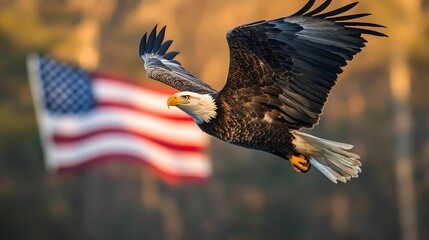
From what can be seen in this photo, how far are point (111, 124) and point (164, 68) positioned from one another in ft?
20.7

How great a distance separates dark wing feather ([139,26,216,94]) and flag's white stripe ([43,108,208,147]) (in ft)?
15.7

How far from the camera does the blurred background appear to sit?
1992 cm

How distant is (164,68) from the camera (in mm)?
9133

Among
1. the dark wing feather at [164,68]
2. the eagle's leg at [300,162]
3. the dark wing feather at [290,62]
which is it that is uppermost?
the dark wing feather at [290,62]

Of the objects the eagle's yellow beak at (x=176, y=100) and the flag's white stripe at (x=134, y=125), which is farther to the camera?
the flag's white stripe at (x=134, y=125)

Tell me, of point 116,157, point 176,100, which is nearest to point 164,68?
point 176,100

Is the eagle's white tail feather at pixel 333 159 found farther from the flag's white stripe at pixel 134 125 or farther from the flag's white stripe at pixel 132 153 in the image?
the flag's white stripe at pixel 132 153

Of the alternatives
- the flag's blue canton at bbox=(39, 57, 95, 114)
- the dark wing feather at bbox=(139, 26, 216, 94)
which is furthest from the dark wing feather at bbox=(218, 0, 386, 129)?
the flag's blue canton at bbox=(39, 57, 95, 114)

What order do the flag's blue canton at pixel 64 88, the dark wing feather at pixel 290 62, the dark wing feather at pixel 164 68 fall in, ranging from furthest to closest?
the flag's blue canton at pixel 64 88, the dark wing feather at pixel 164 68, the dark wing feather at pixel 290 62

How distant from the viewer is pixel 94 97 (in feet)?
51.2

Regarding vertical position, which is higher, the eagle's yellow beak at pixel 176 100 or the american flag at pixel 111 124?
the eagle's yellow beak at pixel 176 100

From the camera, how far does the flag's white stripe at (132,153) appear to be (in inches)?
597

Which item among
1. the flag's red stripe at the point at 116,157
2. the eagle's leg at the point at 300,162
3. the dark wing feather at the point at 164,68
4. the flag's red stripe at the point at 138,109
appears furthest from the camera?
the flag's red stripe at the point at 116,157

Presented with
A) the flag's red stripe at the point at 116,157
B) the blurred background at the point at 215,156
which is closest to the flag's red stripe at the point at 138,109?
the flag's red stripe at the point at 116,157
